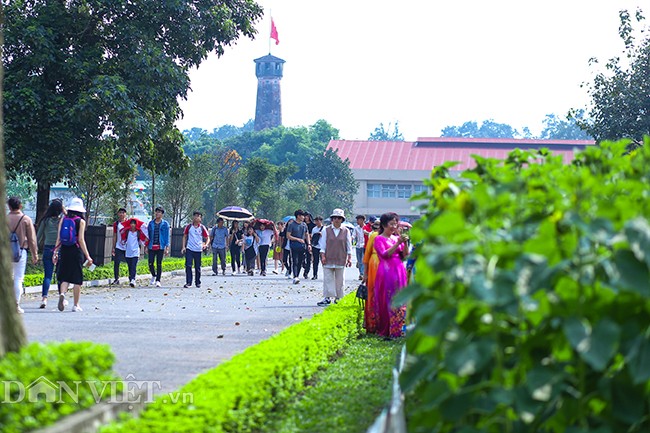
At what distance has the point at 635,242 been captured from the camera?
3736mm

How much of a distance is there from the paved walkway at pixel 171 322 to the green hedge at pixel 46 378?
1953mm

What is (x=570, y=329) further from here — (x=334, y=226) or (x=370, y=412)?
(x=334, y=226)

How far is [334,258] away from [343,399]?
1015cm

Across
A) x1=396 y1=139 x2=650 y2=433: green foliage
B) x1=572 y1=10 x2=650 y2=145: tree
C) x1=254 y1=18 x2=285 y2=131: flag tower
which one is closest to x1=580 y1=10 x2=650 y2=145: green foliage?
x1=572 y1=10 x2=650 y2=145: tree

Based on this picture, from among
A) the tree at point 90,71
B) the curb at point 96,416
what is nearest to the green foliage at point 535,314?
the curb at point 96,416

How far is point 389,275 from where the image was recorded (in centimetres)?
1227

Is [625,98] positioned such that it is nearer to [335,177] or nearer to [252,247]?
[252,247]

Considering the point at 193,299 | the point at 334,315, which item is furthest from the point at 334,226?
the point at 334,315

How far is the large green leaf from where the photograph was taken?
3672 millimetres

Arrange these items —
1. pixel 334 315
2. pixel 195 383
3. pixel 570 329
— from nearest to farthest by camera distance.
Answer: pixel 570 329, pixel 195 383, pixel 334 315

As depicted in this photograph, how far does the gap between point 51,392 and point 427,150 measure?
8732 centimetres

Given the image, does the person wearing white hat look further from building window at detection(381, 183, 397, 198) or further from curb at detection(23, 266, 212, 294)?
building window at detection(381, 183, 397, 198)

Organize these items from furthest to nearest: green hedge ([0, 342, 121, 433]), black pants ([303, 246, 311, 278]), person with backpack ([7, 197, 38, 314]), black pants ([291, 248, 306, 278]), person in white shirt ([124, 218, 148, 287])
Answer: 1. black pants ([303, 246, 311, 278])
2. black pants ([291, 248, 306, 278])
3. person in white shirt ([124, 218, 148, 287])
4. person with backpack ([7, 197, 38, 314])
5. green hedge ([0, 342, 121, 433])

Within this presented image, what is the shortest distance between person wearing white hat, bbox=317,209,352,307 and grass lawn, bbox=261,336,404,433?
7.08 m
